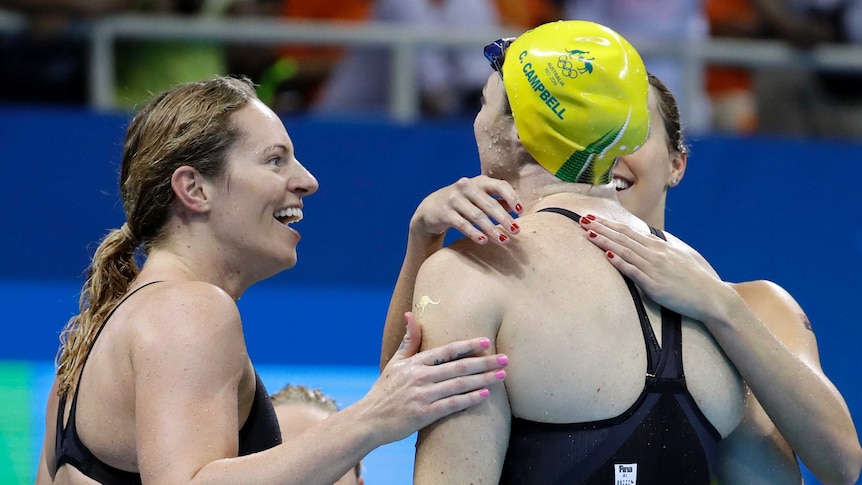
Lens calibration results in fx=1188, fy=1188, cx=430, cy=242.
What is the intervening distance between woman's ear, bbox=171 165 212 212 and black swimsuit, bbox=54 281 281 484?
24 centimetres

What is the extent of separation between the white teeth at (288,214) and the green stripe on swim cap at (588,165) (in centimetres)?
Answer: 75

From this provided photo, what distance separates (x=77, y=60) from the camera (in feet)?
20.8

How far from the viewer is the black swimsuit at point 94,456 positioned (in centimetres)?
267

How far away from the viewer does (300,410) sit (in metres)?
3.70

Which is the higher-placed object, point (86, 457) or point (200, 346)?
point (200, 346)

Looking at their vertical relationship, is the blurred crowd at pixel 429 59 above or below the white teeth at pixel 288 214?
above

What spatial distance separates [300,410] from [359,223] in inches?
112

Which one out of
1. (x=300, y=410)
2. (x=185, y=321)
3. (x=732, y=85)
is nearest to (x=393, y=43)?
(x=732, y=85)

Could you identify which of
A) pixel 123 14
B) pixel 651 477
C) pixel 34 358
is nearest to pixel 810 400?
pixel 651 477

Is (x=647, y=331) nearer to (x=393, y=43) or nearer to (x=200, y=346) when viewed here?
(x=200, y=346)

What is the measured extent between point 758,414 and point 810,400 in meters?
0.20

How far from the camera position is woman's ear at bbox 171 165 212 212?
2820 millimetres

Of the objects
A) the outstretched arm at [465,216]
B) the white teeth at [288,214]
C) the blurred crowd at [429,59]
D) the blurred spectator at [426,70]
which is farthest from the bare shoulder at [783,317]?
the blurred spectator at [426,70]

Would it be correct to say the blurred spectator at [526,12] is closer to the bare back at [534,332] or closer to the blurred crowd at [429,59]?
the blurred crowd at [429,59]
